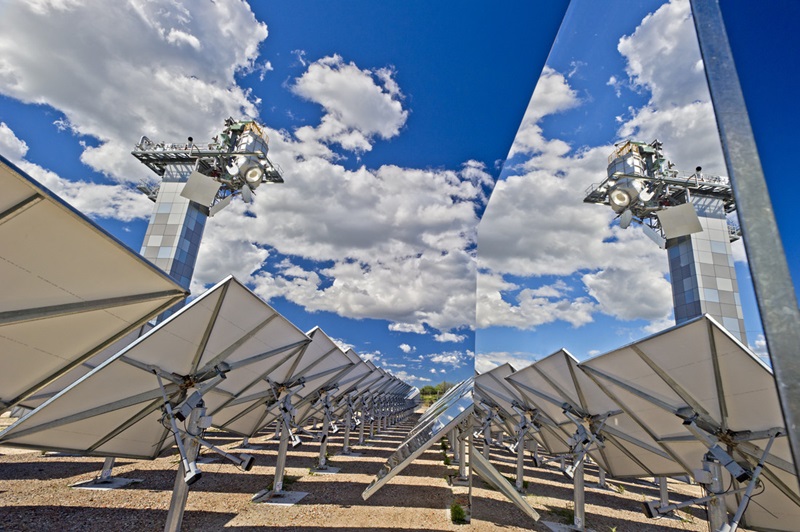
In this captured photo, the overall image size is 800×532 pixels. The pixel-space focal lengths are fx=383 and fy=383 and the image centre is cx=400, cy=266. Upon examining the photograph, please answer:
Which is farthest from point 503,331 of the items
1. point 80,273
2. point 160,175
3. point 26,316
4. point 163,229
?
point 160,175

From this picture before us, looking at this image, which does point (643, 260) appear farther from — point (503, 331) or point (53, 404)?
point (53, 404)

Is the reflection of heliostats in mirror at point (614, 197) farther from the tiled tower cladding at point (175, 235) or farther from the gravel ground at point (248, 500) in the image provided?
the tiled tower cladding at point (175, 235)

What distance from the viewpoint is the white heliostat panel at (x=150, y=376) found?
5.98 meters

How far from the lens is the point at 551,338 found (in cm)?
220

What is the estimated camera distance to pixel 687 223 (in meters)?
1.21

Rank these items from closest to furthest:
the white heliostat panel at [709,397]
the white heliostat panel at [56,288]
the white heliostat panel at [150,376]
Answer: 1. the white heliostat panel at [709,397]
2. the white heliostat panel at [56,288]
3. the white heliostat panel at [150,376]

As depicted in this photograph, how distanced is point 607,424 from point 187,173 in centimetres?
2932

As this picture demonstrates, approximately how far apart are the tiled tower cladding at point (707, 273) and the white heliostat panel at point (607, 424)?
2473 millimetres

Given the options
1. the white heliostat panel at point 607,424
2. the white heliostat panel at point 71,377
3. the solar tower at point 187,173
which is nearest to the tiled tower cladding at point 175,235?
the solar tower at point 187,173

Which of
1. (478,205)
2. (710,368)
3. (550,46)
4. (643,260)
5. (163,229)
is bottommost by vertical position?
(710,368)

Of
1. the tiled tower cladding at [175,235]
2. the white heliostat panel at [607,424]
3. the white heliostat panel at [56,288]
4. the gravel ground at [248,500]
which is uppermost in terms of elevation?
the tiled tower cladding at [175,235]

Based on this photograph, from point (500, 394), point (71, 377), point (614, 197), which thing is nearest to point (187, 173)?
point (71, 377)

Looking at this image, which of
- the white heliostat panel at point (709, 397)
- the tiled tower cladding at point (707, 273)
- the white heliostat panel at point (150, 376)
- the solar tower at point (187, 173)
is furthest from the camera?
the solar tower at point (187, 173)

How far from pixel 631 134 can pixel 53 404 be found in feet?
26.1
